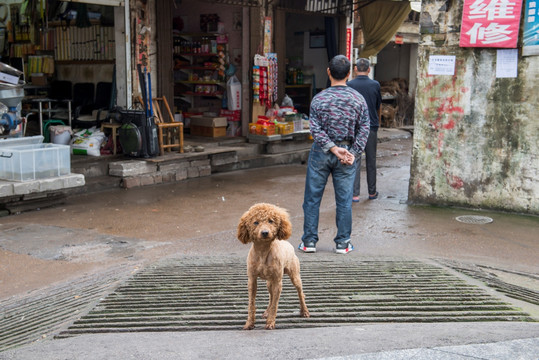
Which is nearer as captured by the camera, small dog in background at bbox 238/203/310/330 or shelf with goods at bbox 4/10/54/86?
small dog in background at bbox 238/203/310/330

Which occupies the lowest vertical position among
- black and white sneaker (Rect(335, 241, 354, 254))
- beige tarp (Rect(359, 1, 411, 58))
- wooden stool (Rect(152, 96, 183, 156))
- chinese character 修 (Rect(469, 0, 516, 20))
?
black and white sneaker (Rect(335, 241, 354, 254))

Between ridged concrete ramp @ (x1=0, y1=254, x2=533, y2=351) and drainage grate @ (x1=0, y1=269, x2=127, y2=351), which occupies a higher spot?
ridged concrete ramp @ (x1=0, y1=254, x2=533, y2=351)

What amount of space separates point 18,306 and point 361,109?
357cm

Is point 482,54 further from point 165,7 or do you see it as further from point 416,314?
point 165,7

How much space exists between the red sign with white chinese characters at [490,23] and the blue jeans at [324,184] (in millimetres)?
3047

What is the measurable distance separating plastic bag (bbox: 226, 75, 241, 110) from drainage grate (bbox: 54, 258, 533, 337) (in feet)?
27.6

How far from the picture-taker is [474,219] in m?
8.06

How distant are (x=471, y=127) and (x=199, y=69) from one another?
7874 mm

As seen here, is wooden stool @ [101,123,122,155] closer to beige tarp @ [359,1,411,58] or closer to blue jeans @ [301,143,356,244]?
blue jeans @ [301,143,356,244]

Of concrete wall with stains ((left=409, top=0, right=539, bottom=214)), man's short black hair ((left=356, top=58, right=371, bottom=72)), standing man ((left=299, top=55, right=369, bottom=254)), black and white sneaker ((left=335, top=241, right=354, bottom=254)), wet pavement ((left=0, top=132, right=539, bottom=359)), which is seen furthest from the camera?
man's short black hair ((left=356, top=58, right=371, bottom=72))

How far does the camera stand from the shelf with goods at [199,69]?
1413 centimetres

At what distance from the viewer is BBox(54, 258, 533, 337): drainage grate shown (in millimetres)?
4289

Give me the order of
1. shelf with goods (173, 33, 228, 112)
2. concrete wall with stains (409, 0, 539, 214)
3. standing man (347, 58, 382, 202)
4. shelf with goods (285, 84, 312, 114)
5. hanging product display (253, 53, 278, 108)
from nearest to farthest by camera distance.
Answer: concrete wall with stains (409, 0, 539, 214)
standing man (347, 58, 382, 202)
hanging product display (253, 53, 278, 108)
shelf with goods (173, 33, 228, 112)
shelf with goods (285, 84, 312, 114)

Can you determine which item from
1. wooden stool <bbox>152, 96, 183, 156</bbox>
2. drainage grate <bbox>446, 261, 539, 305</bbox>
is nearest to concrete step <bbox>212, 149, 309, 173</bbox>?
wooden stool <bbox>152, 96, 183, 156</bbox>
